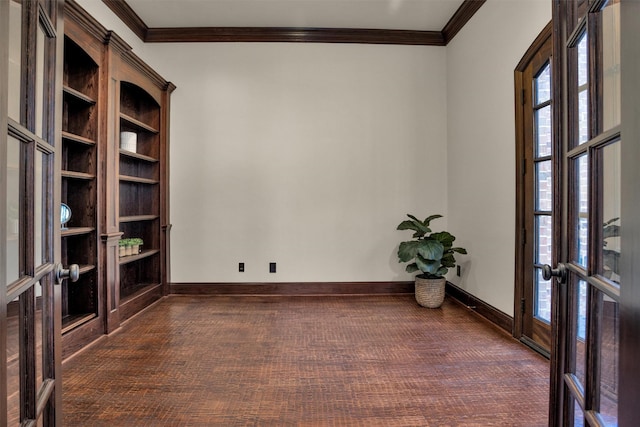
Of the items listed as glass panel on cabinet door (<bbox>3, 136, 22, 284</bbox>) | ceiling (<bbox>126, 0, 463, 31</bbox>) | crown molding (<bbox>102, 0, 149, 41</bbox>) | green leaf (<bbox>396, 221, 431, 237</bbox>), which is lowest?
green leaf (<bbox>396, 221, 431, 237</bbox>)

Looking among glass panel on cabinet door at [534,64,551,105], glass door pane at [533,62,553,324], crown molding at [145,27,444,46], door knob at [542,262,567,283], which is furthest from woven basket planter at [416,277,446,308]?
crown molding at [145,27,444,46]

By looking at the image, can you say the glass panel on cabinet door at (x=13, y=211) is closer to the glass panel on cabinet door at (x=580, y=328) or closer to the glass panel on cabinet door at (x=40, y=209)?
the glass panel on cabinet door at (x=40, y=209)

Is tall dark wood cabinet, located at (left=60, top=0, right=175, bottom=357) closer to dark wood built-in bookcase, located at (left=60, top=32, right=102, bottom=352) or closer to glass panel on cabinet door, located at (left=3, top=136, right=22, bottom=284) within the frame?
dark wood built-in bookcase, located at (left=60, top=32, right=102, bottom=352)

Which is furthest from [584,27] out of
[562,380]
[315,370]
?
[315,370]

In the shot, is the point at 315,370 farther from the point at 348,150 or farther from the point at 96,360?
the point at 348,150

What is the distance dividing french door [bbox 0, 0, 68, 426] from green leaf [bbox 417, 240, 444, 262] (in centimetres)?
294

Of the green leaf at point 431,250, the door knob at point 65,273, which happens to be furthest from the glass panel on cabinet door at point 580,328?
the green leaf at point 431,250

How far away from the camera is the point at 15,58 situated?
2.84 feet

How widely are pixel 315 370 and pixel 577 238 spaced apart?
1.73 metres

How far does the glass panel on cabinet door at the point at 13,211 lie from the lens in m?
0.84

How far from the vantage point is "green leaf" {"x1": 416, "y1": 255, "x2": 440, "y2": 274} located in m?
3.53

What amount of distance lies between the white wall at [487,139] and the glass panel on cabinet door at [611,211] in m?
2.15

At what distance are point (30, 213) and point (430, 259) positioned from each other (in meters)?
3.15

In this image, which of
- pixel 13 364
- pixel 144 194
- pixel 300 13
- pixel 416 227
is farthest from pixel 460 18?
pixel 13 364
